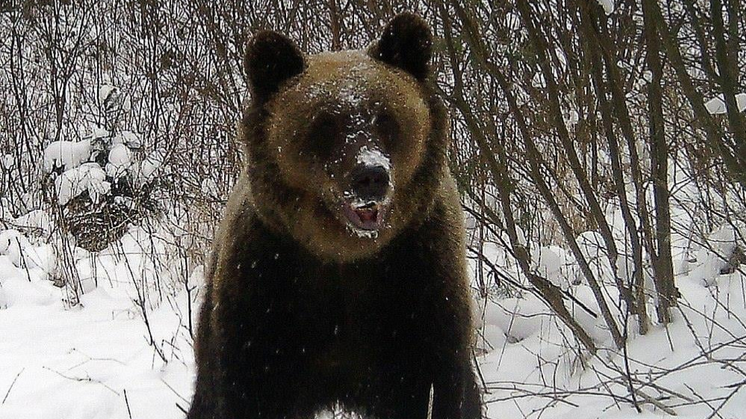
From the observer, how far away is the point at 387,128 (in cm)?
282

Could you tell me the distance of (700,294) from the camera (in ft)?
14.5

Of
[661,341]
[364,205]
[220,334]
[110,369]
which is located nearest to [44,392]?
[110,369]

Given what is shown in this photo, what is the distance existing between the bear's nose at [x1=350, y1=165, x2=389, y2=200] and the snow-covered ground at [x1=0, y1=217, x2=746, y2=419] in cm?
126

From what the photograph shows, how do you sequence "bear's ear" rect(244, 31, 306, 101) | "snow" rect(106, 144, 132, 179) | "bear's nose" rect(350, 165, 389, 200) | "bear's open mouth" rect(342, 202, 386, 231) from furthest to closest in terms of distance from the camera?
1. "snow" rect(106, 144, 132, 179)
2. "bear's ear" rect(244, 31, 306, 101)
3. "bear's open mouth" rect(342, 202, 386, 231)
4. "bear's nose" rect(350, 165, 389, 200)

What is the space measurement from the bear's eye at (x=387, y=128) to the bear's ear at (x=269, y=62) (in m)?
0.41

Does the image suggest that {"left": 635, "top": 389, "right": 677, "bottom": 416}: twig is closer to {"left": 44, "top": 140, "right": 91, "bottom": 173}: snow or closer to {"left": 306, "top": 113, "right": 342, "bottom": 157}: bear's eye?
{"left": 306, "top": 113, "right": 342, "bottom": 157}: bear's eye

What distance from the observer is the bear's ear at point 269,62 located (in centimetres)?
292

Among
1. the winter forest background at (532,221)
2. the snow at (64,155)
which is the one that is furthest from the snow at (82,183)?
the snow at (64,155)

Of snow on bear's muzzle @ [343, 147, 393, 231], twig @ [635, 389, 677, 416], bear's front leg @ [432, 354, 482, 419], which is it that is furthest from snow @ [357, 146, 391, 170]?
twig @ [635, 389, 677, 416]

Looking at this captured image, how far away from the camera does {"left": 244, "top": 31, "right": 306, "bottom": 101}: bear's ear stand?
2916mm

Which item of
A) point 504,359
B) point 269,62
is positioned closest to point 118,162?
point 504,359

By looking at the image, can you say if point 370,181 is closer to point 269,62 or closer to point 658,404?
point 269,62

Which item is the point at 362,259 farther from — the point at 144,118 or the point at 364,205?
the point at 144,118

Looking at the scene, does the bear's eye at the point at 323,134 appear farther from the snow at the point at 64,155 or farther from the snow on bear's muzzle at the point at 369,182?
the snow at the point at 64,155
